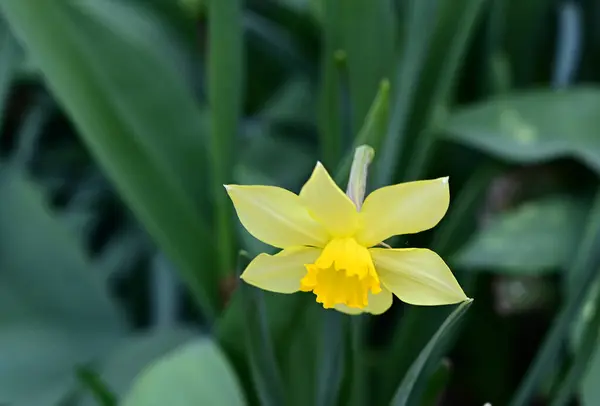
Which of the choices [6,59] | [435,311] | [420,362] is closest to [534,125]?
[435,311]

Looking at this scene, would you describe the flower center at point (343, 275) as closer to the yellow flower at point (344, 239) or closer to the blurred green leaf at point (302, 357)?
the yellow flower at point (344, 239)

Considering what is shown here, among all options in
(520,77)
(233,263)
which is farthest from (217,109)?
(520,77)

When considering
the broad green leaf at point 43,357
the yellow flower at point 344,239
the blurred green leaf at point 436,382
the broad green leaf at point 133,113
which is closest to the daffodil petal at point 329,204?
the yellow flower at point 344,239

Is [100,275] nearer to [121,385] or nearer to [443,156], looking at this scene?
[121,385]

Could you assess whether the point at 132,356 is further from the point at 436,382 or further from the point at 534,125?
the point at 534,125

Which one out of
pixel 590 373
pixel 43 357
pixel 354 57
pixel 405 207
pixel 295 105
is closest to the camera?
pixel 405 207

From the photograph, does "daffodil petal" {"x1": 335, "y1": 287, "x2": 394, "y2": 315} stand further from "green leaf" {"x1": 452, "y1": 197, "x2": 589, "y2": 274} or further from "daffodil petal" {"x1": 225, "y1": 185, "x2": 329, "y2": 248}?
"green leaf" {"x1": 452, "y1": 197, "x2": 589, "y2": 274}
